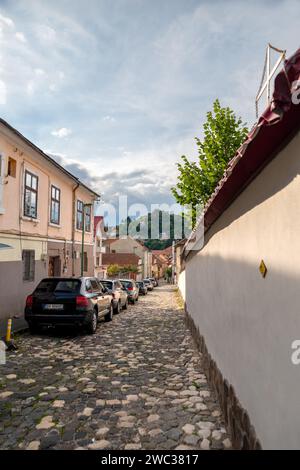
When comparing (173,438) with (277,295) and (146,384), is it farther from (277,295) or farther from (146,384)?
(277,295)

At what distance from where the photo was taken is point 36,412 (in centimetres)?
410

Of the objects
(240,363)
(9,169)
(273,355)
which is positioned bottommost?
(240,363)

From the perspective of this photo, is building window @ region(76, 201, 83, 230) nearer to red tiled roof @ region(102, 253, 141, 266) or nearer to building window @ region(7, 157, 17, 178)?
building window @ region(7, 157, 17, 178)

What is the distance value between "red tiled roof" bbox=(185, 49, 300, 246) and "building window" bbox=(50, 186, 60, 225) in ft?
45.3

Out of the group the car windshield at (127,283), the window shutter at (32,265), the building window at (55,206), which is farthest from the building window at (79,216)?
the window shutter at (32,265)

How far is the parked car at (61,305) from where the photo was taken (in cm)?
879

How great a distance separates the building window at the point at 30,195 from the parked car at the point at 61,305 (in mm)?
4945

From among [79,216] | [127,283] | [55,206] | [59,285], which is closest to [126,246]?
[127,283]

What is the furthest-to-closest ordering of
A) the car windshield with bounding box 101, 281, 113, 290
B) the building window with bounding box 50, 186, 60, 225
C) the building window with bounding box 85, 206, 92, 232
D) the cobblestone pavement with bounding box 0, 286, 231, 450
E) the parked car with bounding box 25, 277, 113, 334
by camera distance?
1. the building window with bounding box 85, 206, 92, 232
2. the building window with bounding box 50, 186, 60, 225
3. the car windshield with bounding box 101, 281, 113, 290
4. the parked car with bounding box 25, 277, 113, 334
5. the cobblestone pavement with bounding box 0, 286, 231, 450

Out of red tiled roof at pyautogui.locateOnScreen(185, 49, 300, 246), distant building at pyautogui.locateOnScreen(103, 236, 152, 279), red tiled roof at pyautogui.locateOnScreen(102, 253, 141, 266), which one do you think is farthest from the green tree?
distant building at pyautogui.locateOnScreen(103, 236, 152, 279)

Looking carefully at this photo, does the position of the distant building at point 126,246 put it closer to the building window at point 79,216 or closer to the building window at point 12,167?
the building window at point 79,216

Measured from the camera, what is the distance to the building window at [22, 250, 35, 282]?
1314cm

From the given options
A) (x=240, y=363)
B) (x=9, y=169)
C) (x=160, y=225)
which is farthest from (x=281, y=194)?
(x=160, y=225)
